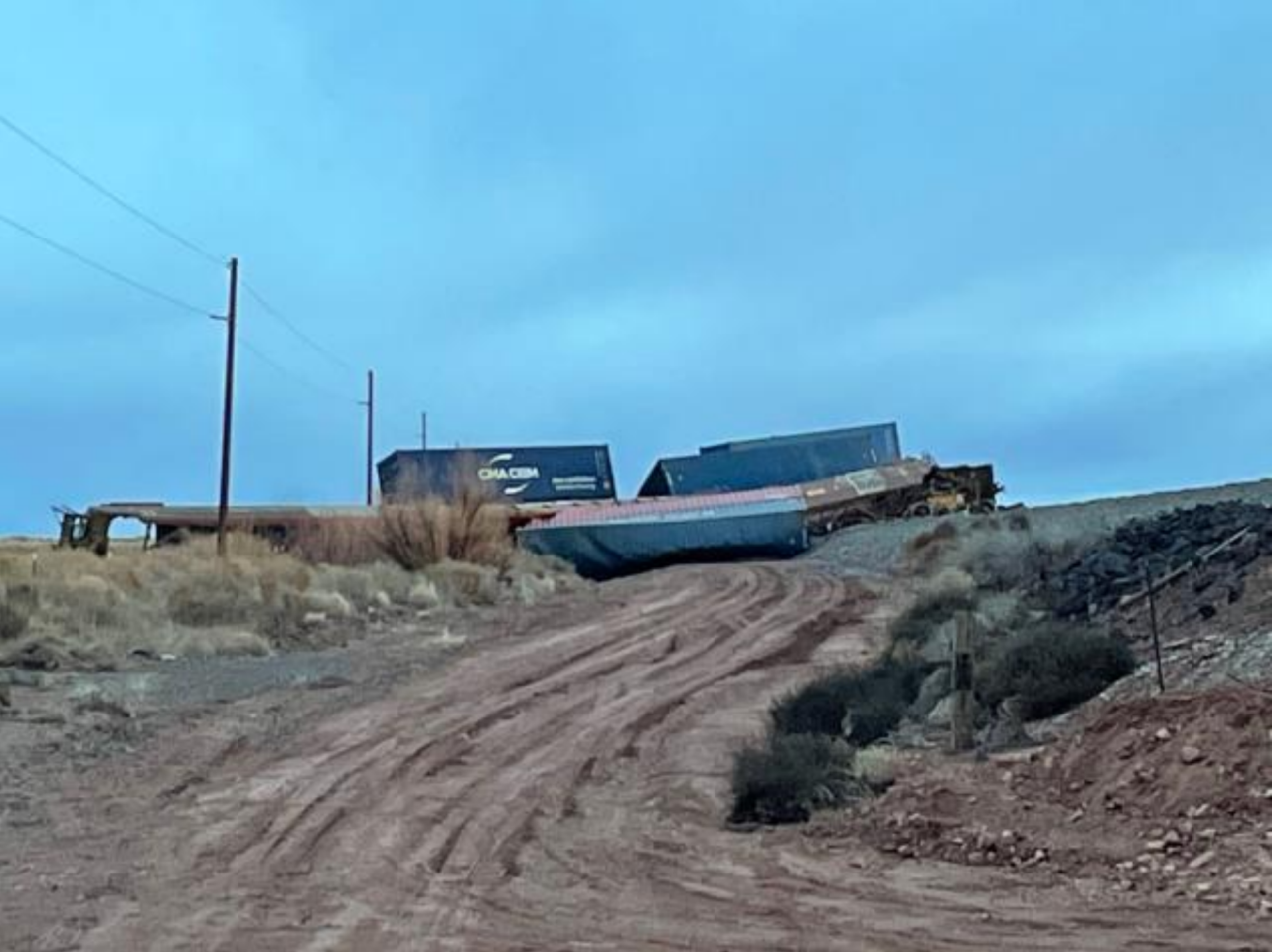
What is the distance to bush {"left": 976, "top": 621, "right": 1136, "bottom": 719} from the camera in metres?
17.8

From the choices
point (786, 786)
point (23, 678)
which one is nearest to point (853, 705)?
point (786, 786)

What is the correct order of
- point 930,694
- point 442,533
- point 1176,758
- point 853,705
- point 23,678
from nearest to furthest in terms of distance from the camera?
point 1176,758 → point 853,705 → point 930,694 → point 23,678 → point 442,533

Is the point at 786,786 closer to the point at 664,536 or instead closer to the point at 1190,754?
the point at 1190,754

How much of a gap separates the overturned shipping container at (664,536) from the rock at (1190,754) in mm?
47176

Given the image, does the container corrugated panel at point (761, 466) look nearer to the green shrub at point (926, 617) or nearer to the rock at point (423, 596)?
the rock at point (423, 596)

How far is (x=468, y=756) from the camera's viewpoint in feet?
58.3

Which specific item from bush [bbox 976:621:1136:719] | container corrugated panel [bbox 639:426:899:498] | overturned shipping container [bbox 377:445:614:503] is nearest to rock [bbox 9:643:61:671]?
bush [bbox 976:621:1136:719]

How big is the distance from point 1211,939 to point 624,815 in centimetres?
637

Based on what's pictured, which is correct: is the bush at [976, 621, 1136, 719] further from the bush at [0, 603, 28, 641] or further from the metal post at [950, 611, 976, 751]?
the bush at [0, 603, 28, 641]

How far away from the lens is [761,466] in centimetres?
7619

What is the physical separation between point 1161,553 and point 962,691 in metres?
14.0

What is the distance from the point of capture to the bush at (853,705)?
1841cm

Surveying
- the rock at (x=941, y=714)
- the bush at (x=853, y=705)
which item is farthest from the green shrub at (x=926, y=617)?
the rock at (x=941, y=714)

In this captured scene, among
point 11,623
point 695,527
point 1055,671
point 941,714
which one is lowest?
point 941,714
